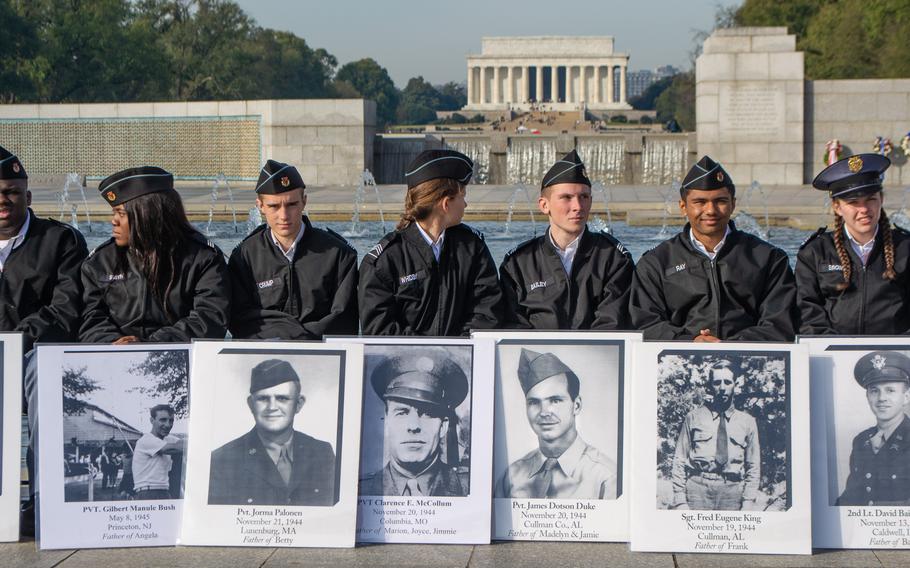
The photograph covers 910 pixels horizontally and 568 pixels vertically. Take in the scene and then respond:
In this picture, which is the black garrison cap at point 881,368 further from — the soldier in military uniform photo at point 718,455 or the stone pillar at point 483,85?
the stone pillar at point 483,85

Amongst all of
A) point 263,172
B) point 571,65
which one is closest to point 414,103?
point 571,65

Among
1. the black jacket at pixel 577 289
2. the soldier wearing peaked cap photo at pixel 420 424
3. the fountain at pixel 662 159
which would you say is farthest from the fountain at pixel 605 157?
the soldier wearing peaked cap photo at pixel 420 424

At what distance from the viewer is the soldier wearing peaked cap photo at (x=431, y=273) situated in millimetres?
5949

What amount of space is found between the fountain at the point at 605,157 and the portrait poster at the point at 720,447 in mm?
26169

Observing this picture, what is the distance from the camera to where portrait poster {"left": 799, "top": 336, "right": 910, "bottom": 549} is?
4.91 meters

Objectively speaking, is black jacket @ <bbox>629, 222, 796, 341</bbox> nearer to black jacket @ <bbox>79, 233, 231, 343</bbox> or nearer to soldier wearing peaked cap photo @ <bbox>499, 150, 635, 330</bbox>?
soldier wearing peaked cap photo @ <bbox>499, 150, 635, 330</bbox>

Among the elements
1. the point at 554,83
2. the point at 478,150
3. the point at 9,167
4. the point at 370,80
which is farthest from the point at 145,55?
the point at 370,80

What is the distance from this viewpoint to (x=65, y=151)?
32.1m

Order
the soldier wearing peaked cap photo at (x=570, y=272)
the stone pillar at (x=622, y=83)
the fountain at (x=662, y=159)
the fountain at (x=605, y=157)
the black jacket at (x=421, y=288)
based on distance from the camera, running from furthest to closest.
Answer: the stone pillar at (x=622, y=83) < the fountain at (x=605, y=157) < the fountain at (x=662, y=159) < the soldier wearing peaked cap photo at (x=570, y=272) < the black jacket at (x=421, y=288)

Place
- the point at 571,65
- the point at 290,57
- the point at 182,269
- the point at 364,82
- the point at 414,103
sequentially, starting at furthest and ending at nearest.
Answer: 1. the point at 414,103
2. the point at 364,82
3. the point at 571,65
4. the point at 290,57
5. the point at 182,269

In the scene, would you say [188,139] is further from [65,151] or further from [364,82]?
[364,82]

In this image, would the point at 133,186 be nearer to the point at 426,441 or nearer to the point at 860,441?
the point at 426,441

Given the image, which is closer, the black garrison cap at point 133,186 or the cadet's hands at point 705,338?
the cadet's hands at point 705,338

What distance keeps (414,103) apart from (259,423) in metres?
169
